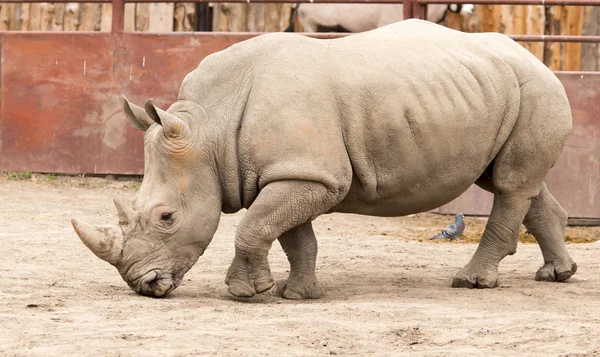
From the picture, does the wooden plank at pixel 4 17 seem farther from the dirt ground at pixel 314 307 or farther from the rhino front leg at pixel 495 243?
the rhino front leg at pixel 495 243

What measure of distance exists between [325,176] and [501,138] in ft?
4.28


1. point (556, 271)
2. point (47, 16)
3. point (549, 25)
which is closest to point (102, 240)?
point (556, 271)

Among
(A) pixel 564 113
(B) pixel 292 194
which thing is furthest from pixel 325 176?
(A) pixel 564 113

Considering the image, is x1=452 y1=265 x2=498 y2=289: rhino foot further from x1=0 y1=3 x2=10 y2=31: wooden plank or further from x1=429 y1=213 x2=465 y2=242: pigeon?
x1=0 y1=3 x2=10 y2=31: wooden plank

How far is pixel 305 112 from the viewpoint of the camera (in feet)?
22.0

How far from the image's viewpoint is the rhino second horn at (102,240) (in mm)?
6551

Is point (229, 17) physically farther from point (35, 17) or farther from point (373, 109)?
point (373, 109)

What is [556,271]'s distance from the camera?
7.93 m

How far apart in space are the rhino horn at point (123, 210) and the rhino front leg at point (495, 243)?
2.15 metres

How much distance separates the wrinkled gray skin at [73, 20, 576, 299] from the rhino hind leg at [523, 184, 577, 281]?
384 millimetres

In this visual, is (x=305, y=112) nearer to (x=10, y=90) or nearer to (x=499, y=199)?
(x=499, y=199)

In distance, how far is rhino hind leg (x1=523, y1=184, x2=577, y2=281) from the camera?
314 inches

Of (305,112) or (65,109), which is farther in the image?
(65,109)

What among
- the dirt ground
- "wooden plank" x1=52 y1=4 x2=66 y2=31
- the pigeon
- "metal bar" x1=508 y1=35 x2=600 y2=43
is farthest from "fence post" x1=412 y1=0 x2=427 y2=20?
"wooden plank" x1=52 y1=4 x2=66 y2=31
